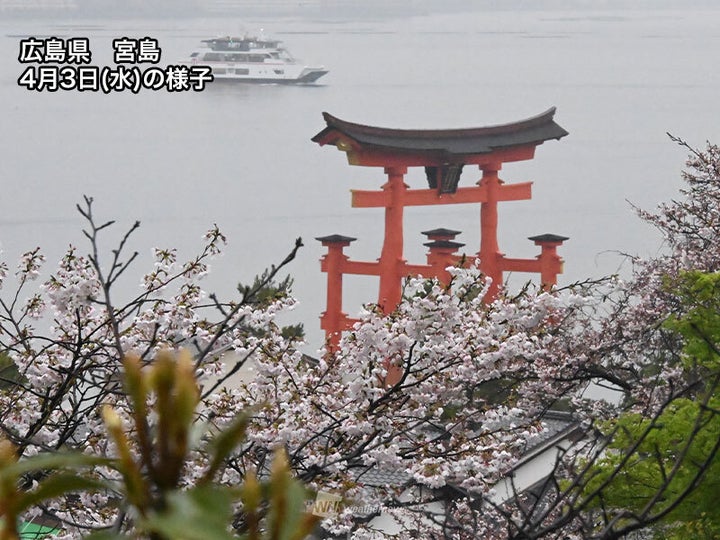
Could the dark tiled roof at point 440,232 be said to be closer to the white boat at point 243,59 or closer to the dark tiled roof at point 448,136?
the dark tiled roof at point 448,136

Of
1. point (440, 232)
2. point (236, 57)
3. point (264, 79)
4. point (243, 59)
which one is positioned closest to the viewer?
point (440, 232)

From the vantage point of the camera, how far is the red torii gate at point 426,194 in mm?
10320

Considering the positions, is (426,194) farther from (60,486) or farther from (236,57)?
(236,57)

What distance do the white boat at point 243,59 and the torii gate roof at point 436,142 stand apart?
12.9 m

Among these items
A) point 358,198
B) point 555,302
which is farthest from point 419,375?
point 358,198

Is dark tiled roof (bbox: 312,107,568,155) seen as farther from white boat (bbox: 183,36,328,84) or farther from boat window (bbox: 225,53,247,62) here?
boat window (bbox: 225,53,247,62)

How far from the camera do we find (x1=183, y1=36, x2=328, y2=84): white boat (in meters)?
23.5

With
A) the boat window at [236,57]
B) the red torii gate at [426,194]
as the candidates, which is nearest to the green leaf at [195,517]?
the red torii gate at [426,194]

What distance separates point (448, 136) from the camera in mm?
10883

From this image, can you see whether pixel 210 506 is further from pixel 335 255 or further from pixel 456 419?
pixel 335 255

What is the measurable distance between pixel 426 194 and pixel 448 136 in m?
0.66

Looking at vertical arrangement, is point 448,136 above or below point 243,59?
below

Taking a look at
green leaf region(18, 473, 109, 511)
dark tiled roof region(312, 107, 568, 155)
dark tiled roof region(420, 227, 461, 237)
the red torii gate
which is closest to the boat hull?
dark tiled roof region(312, 107, 568, 155)

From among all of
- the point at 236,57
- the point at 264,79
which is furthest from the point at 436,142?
the point at 264,79
